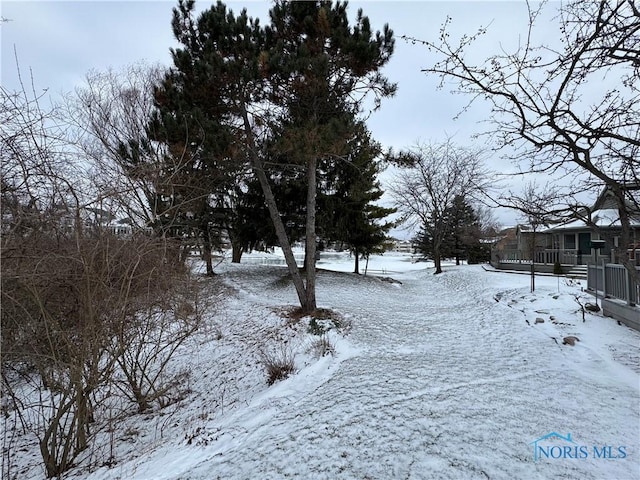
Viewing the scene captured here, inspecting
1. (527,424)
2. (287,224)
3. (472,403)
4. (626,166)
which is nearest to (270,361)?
(472,403)

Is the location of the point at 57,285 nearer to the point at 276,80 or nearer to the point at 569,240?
the point at 276,80

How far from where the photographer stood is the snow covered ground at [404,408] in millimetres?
2770

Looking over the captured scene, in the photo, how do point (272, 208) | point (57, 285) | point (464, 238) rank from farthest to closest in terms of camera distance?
point (464, 238) < point (272, 208) < point (57, 285)

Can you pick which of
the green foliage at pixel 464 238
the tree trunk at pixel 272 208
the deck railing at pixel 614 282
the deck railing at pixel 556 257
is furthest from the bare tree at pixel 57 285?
the green foliage at pixel 464 238

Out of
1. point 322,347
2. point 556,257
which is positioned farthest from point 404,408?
point 556,257

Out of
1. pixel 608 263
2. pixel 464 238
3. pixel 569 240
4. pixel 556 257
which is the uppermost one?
pixel 464 238

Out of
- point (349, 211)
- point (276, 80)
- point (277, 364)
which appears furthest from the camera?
point (349, 211)

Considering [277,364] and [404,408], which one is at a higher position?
[404,408]

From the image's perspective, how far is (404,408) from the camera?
3609 millimetres

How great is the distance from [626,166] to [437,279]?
15.8 metres

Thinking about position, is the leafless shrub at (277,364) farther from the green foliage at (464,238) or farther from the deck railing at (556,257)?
the green foliage at (464,238)

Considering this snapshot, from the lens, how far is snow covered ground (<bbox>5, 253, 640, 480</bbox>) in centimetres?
277

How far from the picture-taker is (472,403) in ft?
12.0

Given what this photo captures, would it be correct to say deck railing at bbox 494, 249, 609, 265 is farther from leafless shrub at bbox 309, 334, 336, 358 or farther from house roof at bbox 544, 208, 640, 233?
leafless shrub at bbox 309, 334, 336, 358
